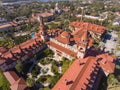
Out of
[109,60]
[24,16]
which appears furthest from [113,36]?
[24,16]

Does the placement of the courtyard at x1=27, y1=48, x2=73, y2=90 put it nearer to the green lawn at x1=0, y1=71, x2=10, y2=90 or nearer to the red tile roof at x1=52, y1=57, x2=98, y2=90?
the red tile roof at x1=52, y1=57, x2=98, y2=90

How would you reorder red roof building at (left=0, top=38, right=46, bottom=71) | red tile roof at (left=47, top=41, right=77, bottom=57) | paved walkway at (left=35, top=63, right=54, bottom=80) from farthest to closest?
red tile roof at (left=47, top=41, right=77, bottom=57) → paved walkway at (left=35, top=63, right=54, bottom=80) → red roof building at (left=0, top=38, right=46, bottom=71)

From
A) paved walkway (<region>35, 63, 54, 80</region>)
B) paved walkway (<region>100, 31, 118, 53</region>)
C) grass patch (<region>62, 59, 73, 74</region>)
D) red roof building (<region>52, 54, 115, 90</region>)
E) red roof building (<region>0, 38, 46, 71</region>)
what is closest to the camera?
red roof building (<region>52, 54, 115, 90</region>)

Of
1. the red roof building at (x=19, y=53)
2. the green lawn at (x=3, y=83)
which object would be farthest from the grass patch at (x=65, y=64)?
the green lawn at (x=3, y=83)

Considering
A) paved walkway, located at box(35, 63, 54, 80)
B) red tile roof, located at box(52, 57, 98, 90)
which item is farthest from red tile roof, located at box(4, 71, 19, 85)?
red tile roof, located at box(52, 57, 98, 90)

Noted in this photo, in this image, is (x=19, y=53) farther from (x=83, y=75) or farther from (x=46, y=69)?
(x=83, y=75)

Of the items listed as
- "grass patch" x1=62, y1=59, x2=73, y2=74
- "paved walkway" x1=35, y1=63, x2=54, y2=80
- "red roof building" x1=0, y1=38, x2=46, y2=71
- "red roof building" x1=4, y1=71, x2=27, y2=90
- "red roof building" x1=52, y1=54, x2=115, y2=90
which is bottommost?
"paved walkway" x1=35, y1=63, x2=54, y2=80

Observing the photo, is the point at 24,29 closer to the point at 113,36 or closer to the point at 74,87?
the point at 113,36

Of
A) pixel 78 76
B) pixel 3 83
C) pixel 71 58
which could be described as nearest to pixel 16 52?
pixel 3 83
